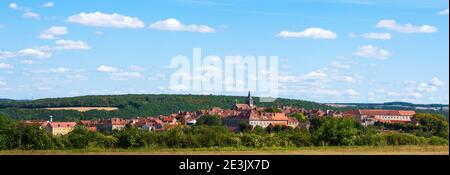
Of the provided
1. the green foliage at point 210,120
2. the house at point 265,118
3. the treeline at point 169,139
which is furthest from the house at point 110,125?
the treeline at point 169,139

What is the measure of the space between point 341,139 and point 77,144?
1228cm

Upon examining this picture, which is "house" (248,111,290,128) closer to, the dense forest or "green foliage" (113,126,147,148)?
the dense forest

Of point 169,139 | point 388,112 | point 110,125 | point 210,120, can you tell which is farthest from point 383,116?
point 169,139

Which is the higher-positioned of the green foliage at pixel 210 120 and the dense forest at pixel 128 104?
the dense forest at pixel 128 104

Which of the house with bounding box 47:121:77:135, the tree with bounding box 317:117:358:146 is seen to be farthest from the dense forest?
the tree with bounding box 317:117:358:146

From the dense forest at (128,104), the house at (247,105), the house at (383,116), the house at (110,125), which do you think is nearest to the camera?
the house at (110,125)

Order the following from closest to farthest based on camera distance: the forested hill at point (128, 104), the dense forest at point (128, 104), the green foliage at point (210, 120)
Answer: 1. the green foliage at point (210, 120)
2. the dense forest at point (128, 104)
3. the forested hill at point (128, 104)

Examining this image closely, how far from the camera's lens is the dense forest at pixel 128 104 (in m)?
144

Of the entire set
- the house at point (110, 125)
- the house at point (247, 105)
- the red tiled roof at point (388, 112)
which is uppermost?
the house at point (247, 105)

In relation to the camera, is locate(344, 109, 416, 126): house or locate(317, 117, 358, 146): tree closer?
locate(317, 117, 358, 146): tree

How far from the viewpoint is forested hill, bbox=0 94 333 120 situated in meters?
145

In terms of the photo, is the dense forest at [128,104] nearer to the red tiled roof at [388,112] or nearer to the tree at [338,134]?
the red tiled roof at [388,112]
